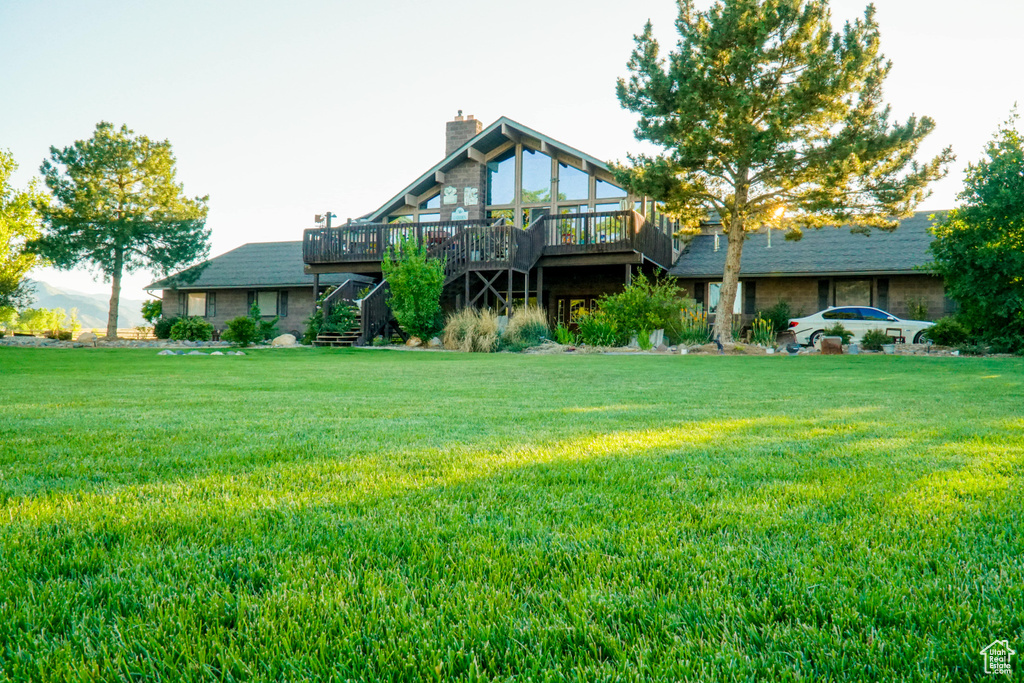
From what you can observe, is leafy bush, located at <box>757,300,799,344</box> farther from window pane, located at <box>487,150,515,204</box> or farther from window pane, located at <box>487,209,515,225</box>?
window pane, located at <box>487,150,515,204</box>

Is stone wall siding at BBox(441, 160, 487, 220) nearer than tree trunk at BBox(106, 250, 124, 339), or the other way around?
stone wall siding at BBox(441, 160, 487, 220)

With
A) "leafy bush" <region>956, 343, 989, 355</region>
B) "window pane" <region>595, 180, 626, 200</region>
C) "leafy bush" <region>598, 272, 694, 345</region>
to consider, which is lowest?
"leafy bush" <region>956, 343, 989, 355</region>

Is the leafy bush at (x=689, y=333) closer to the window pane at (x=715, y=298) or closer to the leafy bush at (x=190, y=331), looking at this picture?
the window pane at (x=715, y=298)

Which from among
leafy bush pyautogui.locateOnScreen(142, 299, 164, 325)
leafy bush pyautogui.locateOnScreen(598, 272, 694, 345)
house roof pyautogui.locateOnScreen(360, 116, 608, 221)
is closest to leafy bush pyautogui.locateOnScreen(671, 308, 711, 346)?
leafy bush pyautogui.locateOnScreen(598, 272, 694, 345)

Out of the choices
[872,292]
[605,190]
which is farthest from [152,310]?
[872,292]

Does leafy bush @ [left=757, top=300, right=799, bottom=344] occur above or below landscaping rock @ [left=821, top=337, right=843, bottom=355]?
above

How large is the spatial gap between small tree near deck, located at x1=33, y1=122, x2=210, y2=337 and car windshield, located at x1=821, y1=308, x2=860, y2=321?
24898mm

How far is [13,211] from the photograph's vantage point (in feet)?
102

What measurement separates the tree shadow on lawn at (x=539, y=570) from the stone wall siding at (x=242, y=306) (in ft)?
82.9

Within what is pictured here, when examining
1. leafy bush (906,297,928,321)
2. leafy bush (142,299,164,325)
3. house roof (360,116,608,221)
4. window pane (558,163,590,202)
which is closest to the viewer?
leafy bush (906,297,928,321)

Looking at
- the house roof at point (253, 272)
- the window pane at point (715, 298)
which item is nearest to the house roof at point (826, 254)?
the window pane at point (715, 298)

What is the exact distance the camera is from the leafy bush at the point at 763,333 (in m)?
18.1

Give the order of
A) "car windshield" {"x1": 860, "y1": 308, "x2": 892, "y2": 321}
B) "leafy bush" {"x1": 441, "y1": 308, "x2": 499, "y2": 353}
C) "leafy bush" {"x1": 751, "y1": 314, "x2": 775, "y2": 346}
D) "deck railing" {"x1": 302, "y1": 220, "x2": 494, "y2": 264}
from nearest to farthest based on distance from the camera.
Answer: "leafy bush" {"x1": 441, "y1": 308, "x2": 499, "y2": 353} → "leafy bush" {"x1": 751, "y1": 314, "x2": 775, "y2": 346} → "car windshield" {"x1": 860, "y1": 308, "x2": 892, "y2": 321} → "deck railing" {"x1": 302, "y1": 220, "x2": 494, "y2": 264}

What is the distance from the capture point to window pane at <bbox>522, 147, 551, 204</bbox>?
2281 centimetres
